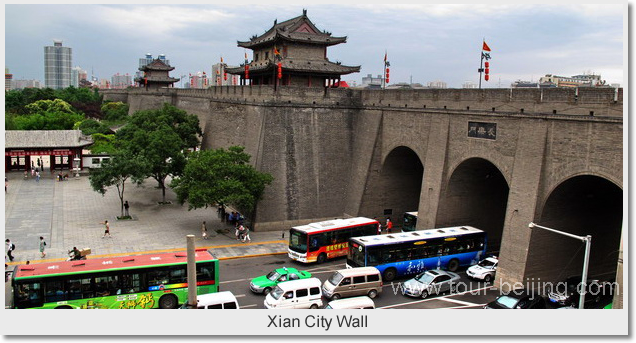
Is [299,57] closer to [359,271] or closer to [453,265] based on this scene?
[453,265]

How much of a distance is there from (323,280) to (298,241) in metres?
2.35

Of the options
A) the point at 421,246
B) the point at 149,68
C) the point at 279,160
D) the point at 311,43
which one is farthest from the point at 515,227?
the point at 149,68

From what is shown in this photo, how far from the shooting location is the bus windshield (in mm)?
20766

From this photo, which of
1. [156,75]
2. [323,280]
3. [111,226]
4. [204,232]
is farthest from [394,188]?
[156,75]

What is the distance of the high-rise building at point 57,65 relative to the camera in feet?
543

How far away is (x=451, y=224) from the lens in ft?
74.9

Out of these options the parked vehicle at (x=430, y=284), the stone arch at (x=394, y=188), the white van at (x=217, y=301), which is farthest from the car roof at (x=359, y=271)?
the stone arch at (x=394, y=188)

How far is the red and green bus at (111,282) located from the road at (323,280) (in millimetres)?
1488

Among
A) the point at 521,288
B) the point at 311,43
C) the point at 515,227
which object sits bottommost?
the point at 521,288

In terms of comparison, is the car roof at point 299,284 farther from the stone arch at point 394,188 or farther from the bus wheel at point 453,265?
the stone arch at point 394,188

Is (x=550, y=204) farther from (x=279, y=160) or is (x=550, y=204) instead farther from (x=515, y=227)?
(x=279, y=160)

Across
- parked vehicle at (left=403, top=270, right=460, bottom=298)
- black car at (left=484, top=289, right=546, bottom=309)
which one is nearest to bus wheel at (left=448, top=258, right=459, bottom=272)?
parked vehicle at (left=403, top=270, right=460, bottom=298)

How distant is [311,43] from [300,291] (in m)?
18.5

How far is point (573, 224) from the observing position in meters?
18.4
